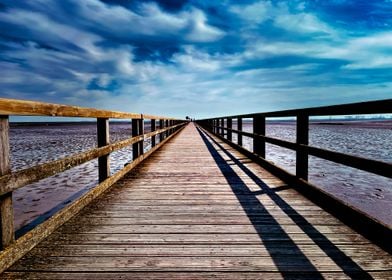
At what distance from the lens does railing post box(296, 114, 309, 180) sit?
3910mm

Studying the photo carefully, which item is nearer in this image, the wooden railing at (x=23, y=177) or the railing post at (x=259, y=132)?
the wooden railing at (x=23, y=177)

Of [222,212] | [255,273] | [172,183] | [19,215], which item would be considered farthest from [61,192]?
[255,273]

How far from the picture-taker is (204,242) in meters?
2.42

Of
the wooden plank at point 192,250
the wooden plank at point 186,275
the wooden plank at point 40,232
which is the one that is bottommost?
the wooden plank at point 186,275

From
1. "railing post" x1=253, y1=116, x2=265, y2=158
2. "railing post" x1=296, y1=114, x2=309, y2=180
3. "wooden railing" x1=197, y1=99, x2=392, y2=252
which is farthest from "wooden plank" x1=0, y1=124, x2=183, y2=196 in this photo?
"railing post" x1=253, y1=116, x2=265, y2=158

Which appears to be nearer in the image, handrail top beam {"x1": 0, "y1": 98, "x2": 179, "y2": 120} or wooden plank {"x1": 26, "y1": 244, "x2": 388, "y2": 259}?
handrail top beam {"x1": 0, "y1": 98, "x2": 179, "y2": 120}

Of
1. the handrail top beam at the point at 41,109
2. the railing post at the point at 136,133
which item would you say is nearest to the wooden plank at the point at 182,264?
the handrail top beam at the point at 41,109

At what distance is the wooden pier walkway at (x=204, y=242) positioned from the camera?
77.9 inches

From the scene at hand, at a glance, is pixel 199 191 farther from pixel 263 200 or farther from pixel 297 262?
pixel 297 262

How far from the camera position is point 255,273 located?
1.95 meters

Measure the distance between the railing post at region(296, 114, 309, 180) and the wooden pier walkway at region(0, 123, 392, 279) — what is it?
1.07 feet

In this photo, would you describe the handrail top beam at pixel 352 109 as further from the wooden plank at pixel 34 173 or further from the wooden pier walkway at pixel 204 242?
the wooden plank at pixel 34 173

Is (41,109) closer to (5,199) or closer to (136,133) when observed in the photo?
(5,199)

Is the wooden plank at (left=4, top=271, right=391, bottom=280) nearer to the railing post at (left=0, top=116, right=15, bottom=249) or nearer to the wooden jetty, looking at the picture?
the wooden jetty
